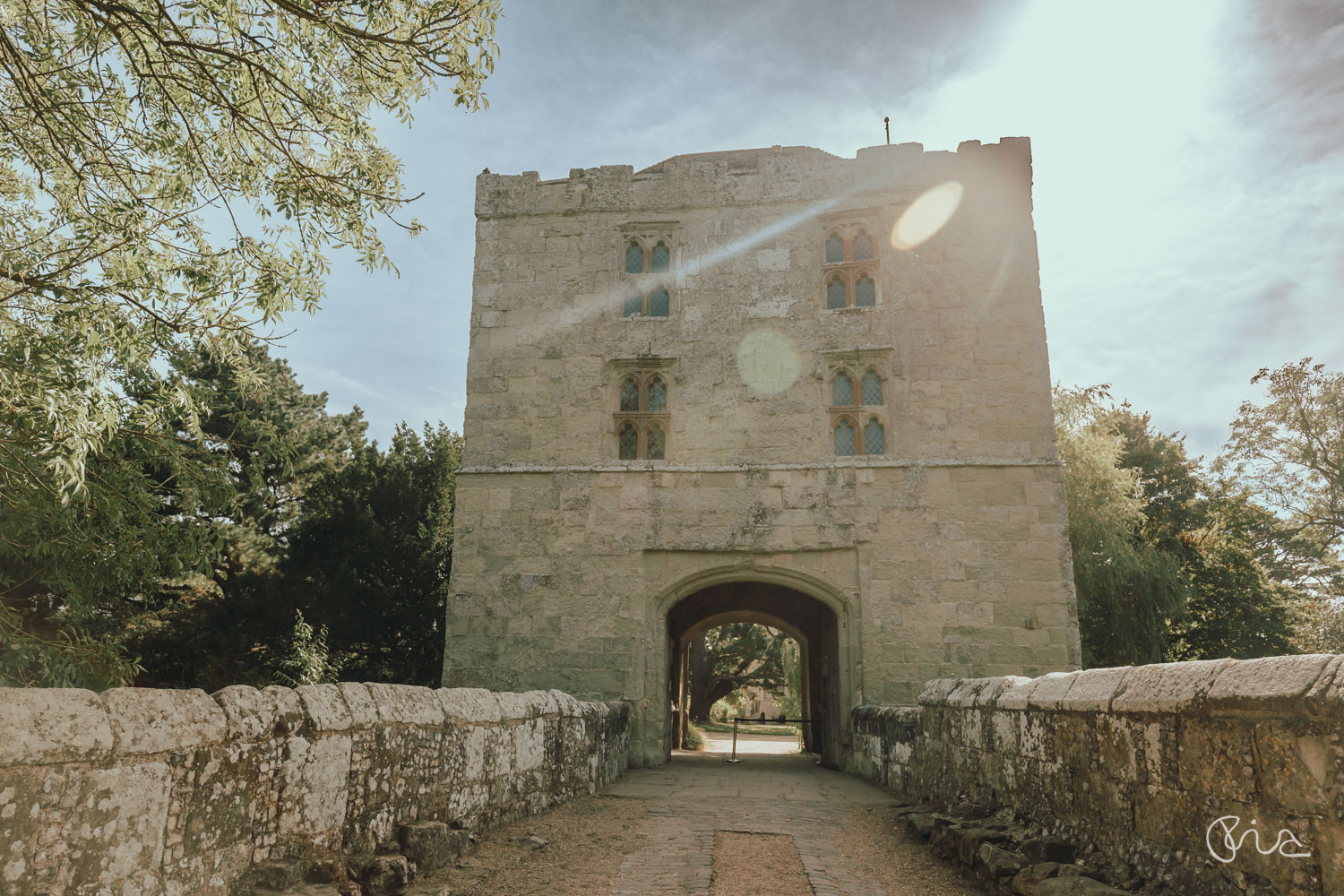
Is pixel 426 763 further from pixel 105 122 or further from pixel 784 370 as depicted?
pixel 784 370

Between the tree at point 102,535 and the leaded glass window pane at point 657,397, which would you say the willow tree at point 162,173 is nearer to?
the tree at point 102,535

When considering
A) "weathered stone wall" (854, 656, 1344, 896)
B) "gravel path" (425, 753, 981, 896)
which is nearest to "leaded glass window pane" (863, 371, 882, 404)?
"gravel path" (425, 753, 981, 896)

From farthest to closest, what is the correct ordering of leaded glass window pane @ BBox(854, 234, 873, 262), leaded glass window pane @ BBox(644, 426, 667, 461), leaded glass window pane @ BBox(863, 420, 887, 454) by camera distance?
leaded glass window pane @ BBox(854, 234, 873, 262) < leaded glass window pane @ BBox(644, 426, 667, 461) < leaded glass window pane @ BBox(863, 420, 887, 454)

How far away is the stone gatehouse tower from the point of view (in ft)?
34.8

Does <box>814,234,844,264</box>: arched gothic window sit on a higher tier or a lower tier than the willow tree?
higher

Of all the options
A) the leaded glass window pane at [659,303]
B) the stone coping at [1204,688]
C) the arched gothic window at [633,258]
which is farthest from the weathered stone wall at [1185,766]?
the arched gothic window at [633,258]

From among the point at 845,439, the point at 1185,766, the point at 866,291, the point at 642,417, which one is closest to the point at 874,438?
the point at 845,439

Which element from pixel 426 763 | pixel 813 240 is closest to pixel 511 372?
pixel 813 240

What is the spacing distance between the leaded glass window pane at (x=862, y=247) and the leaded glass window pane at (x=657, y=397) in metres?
3.16

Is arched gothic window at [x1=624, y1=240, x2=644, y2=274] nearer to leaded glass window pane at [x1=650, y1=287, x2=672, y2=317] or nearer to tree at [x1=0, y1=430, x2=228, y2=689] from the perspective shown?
leaded glass window pane at [x1=650, y1=287, x2=672, y2=317]

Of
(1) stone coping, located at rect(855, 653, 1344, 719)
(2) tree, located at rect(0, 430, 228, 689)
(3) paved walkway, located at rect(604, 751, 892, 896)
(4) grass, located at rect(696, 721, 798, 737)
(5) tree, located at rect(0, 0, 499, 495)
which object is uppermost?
(5) tree, located at rect(0, 0, 499, 495)

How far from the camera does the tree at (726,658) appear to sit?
1152 inches

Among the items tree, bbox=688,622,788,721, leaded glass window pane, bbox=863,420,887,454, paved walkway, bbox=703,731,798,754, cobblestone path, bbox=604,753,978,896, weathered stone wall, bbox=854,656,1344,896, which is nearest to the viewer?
weathered stone wall, bbox=854,656,1344,896

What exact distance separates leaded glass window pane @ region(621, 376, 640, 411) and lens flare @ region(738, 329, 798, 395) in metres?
1.41
